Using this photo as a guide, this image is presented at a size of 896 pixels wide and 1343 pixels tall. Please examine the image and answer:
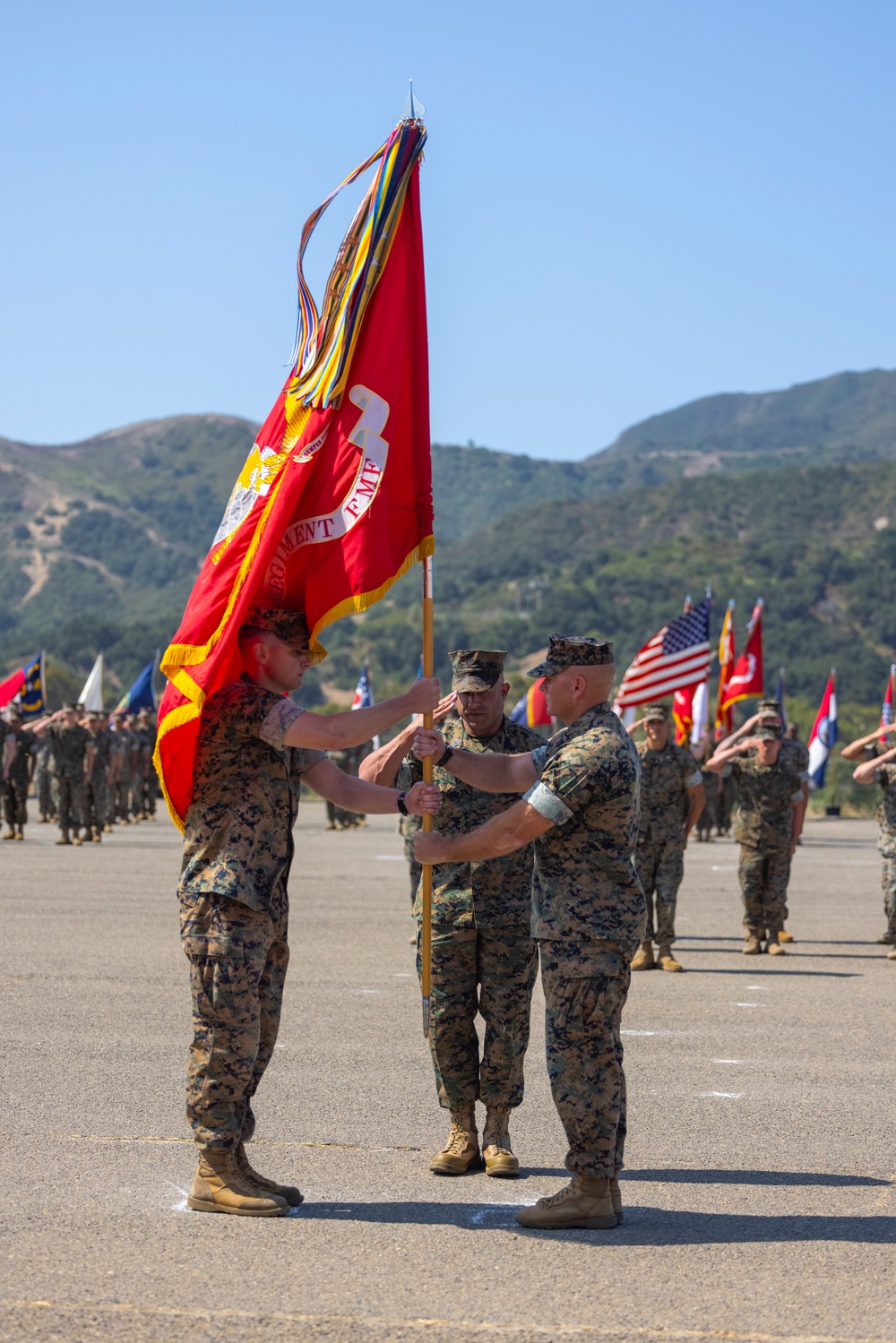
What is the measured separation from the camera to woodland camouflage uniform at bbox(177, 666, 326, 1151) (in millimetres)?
5855

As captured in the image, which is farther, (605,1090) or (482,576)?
(482,576)

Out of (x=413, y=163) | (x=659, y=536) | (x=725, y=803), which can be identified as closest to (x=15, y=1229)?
(x=413, y=163)

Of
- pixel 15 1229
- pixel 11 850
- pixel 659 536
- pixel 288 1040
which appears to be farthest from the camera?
pixel 659 536

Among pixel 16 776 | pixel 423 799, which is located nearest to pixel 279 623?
pixel 423 799

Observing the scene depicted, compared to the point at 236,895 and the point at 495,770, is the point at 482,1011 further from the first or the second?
the point at 236,895

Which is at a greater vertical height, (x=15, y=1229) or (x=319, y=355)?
(x=319, y=355)

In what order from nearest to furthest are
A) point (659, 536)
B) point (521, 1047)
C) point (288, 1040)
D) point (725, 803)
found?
point (521, 1047)
point (288, 1040)
point (725, 803)
point (659, 536)

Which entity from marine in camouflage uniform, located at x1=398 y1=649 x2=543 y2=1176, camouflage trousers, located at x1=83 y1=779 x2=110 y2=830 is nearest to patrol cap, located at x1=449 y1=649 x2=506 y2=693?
marine in camouflage uniform, located at x1=398 y1=649 x2=543 y2=1176

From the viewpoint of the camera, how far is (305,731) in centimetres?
588

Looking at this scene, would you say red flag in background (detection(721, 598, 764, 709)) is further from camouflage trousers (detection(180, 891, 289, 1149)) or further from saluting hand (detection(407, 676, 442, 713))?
camouflage trousers (detection(180, 891, 289, 1149))

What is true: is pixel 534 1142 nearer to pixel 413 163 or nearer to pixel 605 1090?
pixel 605 1090

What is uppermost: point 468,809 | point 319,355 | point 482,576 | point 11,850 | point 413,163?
point 482,576

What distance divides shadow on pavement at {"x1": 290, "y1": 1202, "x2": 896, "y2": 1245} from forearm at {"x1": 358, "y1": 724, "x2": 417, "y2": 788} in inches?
68.7

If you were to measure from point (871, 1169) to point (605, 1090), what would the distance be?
1592 millimetres
